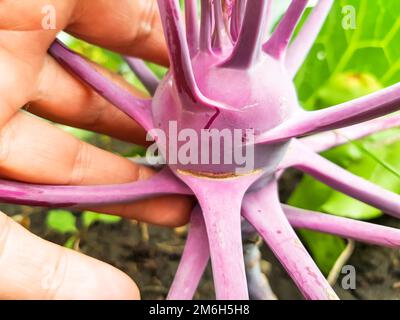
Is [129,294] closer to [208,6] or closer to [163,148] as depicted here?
[163,148]

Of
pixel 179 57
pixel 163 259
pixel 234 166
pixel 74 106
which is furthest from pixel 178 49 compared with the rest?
pixel 163 259

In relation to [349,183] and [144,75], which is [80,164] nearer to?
[144,75]

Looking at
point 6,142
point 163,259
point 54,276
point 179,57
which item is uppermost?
point 179,57

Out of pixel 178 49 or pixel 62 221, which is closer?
pixel 178 49

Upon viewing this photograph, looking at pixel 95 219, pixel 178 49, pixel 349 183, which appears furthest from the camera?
pixel 95 219

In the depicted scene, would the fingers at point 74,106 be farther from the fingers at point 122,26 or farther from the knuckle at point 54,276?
the knuckle at point 54,276

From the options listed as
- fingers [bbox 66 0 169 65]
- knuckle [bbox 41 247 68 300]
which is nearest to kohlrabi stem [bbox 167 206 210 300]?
knuckle [bbox 41 247 68 300]

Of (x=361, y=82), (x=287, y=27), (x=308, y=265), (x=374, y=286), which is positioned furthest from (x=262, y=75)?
(x=374, y=286)
